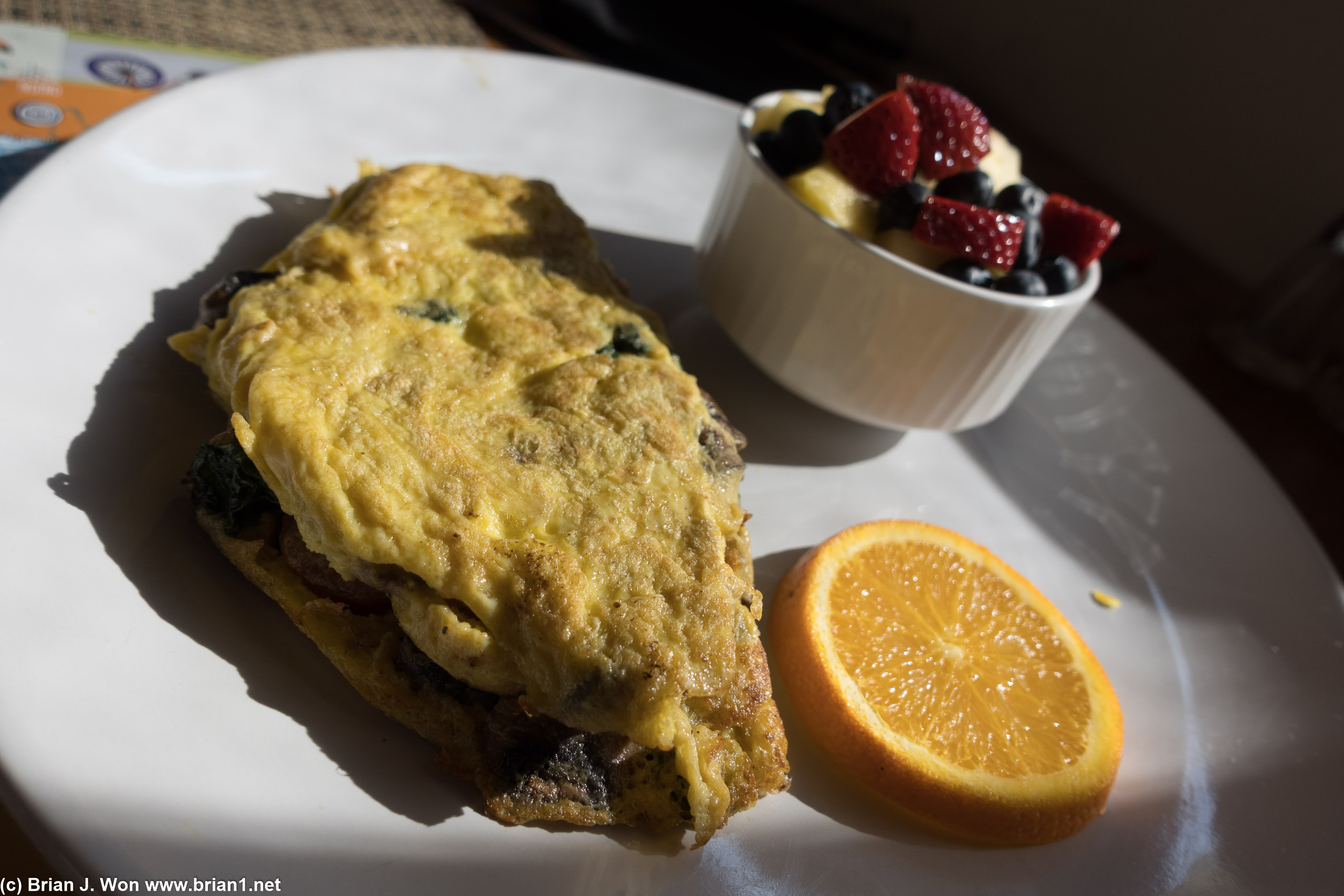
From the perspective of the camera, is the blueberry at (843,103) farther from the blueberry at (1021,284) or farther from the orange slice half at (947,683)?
the orange slice half at (947,683)

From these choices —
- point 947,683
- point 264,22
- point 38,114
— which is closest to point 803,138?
point 947,683

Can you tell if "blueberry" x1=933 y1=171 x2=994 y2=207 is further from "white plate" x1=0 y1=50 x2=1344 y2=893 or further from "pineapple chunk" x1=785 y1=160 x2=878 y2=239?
"white plate" x1=0 y1=50 x2=1344 y2=893

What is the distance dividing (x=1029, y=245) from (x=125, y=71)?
2.52m

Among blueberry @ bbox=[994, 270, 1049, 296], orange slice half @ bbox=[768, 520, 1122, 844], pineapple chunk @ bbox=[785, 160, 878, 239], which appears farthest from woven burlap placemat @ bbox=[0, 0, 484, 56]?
orange slice half @ bbox=[768, 520, 1122, 844]

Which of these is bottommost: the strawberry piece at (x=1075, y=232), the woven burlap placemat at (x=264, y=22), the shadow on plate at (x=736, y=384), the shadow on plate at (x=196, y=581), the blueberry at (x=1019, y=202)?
the woven burlap placemat at (x=264, y=22)

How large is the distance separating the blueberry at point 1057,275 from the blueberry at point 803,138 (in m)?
0.62

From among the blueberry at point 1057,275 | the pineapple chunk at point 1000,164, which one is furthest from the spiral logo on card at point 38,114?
the blueberry at point 1057,275

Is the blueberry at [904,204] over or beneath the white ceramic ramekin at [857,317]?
over

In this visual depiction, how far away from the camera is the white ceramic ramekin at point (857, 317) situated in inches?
83.3

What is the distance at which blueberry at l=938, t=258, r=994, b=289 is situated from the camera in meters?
2.11

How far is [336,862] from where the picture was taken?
1.25 metres

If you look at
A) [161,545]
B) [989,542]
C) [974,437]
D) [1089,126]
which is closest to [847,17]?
[1089,126]

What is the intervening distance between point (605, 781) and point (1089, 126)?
4.87m

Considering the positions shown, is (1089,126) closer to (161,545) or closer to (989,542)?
(989,542)
